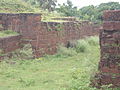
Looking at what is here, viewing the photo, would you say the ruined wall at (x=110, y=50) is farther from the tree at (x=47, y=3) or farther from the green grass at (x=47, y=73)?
the tree at (x=47, y=3)

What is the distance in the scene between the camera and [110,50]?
237 inches

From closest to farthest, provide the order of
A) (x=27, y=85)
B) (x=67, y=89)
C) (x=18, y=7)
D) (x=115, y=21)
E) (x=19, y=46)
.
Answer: (x=115, y=21)
(x=67, y=89)
(x=27, y=85)
(x=19, y=46)
(x=18, y=7)

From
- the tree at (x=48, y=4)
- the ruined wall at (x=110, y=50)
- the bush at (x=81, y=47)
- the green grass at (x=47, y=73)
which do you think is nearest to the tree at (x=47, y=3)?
the tree at (x=48, y=4)

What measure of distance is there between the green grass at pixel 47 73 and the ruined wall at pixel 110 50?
0.35 m

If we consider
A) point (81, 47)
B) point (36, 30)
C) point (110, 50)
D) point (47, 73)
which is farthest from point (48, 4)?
point (110, 50)

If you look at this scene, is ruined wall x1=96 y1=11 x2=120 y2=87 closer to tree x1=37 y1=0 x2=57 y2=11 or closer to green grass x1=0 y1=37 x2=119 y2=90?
green grass x1=0 y1=37 x2=119 y2=90

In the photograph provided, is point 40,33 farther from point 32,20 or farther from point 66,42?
point 66,42

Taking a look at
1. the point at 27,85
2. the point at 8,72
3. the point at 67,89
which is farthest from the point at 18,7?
the point at 67,89

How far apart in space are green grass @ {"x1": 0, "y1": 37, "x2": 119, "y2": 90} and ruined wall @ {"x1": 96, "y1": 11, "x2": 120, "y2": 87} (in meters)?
0.35

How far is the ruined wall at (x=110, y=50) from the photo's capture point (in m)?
5.96

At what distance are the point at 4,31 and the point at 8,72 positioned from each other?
359cm

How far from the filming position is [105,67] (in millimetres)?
6086

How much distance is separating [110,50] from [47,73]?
12.6 ft

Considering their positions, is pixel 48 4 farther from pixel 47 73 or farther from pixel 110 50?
pixel 110 50
